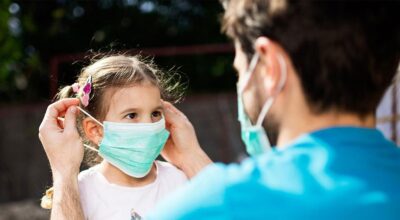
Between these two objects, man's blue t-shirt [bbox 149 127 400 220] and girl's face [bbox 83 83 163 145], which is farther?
girl's face [bbox 83 83 163 145]

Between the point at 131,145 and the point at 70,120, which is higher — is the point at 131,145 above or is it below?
below

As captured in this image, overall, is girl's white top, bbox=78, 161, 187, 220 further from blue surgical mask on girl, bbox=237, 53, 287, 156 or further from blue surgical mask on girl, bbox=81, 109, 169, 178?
blue surgical mask on girl, bbox=237, 53, 287, 156

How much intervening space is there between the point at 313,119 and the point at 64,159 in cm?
141

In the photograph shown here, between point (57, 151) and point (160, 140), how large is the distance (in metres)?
0.56

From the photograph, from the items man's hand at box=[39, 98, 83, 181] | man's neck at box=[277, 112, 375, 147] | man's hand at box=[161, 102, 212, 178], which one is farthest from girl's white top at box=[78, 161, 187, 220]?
man's neck at box=[277, 112, 375, 147]

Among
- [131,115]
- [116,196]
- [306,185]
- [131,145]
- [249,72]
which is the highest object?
[249,72]

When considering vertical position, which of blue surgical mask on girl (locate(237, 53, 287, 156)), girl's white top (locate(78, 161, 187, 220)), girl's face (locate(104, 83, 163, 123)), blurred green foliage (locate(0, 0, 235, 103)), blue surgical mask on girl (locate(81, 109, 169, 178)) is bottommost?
blurred green foliage (locate(0, 0, 235, 103))

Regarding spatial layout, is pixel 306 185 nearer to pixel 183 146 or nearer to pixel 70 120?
pixel 70 120

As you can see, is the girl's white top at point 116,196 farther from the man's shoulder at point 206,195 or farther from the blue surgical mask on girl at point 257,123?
the man's shoulder at point 206,195

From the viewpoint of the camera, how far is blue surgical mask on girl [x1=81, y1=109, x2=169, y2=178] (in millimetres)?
2990

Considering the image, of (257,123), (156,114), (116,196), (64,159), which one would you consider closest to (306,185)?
(257,123)

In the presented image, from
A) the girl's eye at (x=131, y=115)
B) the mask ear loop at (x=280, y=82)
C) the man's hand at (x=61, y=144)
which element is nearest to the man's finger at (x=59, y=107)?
the man's hand at (x=61, y=144)

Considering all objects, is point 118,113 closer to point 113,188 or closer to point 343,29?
point 113,188

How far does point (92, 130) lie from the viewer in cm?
313
